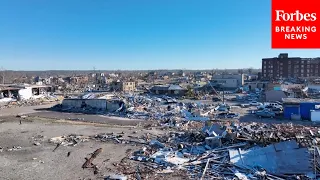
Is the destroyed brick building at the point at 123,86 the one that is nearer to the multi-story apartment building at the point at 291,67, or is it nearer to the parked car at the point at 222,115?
the parked car at the point at 222,115

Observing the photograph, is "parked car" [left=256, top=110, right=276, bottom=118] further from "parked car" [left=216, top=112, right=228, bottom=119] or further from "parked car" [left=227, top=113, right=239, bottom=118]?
"parked car" [left=216, top=112, right=228, bottom=119]

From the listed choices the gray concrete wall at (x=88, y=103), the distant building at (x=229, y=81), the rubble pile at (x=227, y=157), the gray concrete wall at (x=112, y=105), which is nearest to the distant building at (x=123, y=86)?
the distant building at (x=229, y=81)

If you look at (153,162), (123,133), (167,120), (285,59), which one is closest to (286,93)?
(167,120)

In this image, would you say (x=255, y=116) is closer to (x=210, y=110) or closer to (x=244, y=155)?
(x=210, y=110)

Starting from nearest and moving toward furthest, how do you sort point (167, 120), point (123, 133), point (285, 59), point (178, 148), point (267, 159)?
1. point (267, 159)
2. point (178, 148)
3. point (123, 133)
4. point (167, 120)
5. point (285, 59)

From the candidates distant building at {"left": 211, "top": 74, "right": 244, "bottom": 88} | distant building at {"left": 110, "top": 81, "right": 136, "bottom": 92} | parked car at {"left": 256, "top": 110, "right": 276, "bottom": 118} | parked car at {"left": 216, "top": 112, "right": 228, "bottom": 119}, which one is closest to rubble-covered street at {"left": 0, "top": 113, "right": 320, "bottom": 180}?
parked car at {"left": 216, "top": 112, "right": 228, "bottom": 119}

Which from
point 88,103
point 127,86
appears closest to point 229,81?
point 127,86
